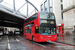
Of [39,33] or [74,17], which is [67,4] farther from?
[39,33]

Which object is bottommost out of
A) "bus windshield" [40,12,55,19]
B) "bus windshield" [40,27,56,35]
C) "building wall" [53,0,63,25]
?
"bus windshield" [40,27,56,35]

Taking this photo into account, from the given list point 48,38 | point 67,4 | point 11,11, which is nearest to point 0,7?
point 11,11

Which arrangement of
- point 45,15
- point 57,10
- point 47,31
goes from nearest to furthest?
1. point 47,31
2. point 45,15
3. point 57,10

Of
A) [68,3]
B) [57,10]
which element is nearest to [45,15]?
[68,3]

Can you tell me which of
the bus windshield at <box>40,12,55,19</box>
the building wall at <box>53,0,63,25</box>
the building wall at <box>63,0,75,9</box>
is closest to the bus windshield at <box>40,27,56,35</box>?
the bus windshield at <box>40,12,55,19</box>

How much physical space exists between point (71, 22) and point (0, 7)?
19.6 m

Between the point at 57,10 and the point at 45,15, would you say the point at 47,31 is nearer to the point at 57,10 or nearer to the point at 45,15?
the point at 45,15

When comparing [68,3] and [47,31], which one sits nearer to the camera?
[47,31]

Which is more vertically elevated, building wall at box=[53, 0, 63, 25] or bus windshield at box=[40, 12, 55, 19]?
building wall at box=[53, 0, 63, 25]

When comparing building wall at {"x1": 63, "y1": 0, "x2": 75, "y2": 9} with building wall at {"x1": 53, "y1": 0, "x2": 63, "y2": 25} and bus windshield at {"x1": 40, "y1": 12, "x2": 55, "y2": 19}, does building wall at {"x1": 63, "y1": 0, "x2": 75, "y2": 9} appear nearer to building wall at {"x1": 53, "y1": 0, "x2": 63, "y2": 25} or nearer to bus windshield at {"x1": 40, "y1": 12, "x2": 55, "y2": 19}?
building wall at {"x1": 53, "y1": 0, "x2": 63, "y2": 25}

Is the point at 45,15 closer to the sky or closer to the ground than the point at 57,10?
closer to the ground

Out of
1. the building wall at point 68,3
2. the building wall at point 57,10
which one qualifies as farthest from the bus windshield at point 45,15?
the building wall at point 57,10

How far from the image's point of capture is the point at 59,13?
3909 cm

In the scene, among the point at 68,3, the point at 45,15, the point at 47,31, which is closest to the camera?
the point at 47,31
